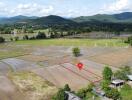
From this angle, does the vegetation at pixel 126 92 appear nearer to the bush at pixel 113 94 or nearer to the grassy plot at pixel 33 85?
the bush at pixel 113 94

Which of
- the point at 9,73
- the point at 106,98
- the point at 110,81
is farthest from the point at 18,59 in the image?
the point at 106,98

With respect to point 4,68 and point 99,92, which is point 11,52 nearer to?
point 4,68

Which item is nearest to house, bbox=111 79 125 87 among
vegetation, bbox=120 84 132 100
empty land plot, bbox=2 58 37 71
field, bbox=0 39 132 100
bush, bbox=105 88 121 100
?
vegetation, bbox=120 84 132 100

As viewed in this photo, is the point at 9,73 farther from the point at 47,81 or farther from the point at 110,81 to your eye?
the point at 110,81

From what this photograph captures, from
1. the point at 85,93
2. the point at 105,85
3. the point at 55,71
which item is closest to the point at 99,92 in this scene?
the point at 105,85

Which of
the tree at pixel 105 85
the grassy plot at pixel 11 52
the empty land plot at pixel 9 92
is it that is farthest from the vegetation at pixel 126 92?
the grassy plot at pixel 11 52
